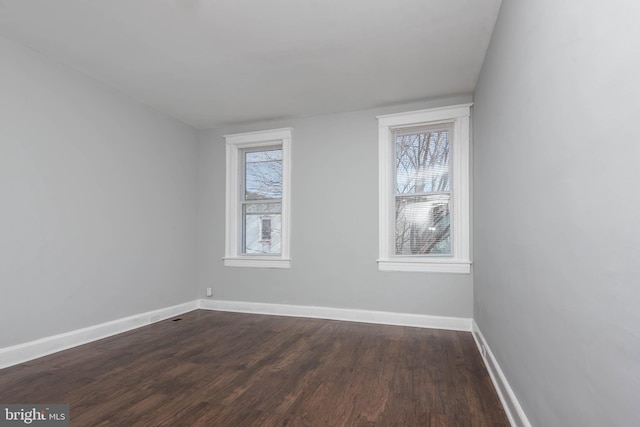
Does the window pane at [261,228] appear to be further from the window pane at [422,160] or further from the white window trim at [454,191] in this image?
the window pane at [422,160]

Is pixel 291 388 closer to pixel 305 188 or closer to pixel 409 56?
pixel 305 188

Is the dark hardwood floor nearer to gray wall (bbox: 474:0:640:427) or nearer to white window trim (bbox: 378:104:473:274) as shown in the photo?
gray wall (bbox: 474:0:640:427)

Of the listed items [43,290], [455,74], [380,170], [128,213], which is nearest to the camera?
[43,290]

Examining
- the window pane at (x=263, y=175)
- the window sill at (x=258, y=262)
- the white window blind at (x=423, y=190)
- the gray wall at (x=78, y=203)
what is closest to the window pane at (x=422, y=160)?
the white window blind at (x=423, y=190)

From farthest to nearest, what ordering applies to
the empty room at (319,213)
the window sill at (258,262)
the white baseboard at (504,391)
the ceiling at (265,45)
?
the window sill at (258,262) < the ceiling at (265,45) < the white baseboard at (504,391) < the empty room at (319,213)

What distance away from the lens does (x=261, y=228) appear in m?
4.74

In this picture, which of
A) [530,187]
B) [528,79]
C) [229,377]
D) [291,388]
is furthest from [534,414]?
[229,377]

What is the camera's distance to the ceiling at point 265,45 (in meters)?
2.35

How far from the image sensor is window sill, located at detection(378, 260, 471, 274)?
3725 mm

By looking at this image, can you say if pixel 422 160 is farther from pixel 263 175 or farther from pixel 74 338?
pixel 74 338

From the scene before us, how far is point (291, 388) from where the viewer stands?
2.33 metres

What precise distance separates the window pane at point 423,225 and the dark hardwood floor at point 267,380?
36.9 inches

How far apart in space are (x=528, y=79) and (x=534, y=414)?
1.62 m

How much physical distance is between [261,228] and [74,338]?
2381mm
